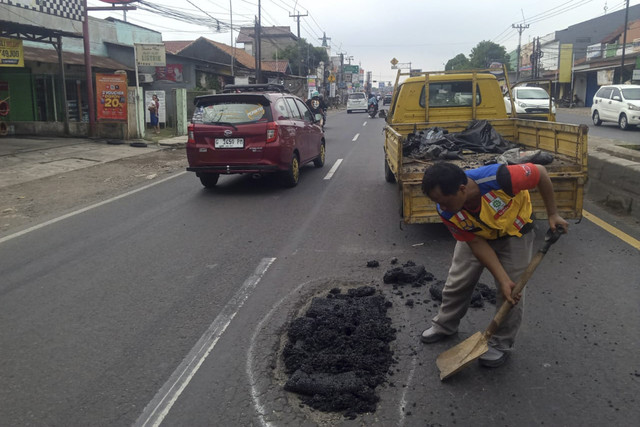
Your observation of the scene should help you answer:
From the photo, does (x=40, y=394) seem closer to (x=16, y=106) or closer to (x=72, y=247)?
(x=72, y=247)

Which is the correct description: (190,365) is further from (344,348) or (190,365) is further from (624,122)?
(624,122)

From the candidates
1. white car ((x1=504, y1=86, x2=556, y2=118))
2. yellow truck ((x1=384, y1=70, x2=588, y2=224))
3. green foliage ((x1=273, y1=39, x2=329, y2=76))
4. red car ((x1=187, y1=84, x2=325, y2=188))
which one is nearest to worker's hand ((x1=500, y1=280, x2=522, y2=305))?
yellow truck ((x1=384, y1=70, x2=588, y2=224))

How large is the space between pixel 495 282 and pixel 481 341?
1.40 feet

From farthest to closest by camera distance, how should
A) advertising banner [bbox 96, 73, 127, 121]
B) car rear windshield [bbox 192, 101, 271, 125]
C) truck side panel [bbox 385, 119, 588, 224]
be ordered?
advertising banner [bbox 96, 73, 127, 121], car rear windshield [bbox 192, 101, 271, 125], truck side panel [bbox 385, 119, 588, 224]

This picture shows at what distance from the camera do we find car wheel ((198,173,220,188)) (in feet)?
33.7

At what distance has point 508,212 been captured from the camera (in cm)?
334

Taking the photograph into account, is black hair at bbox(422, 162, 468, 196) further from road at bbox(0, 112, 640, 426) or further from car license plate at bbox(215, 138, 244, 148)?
car license plate at bbox(215, 138, 244, 148)

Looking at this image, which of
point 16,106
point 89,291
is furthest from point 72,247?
point 16,106

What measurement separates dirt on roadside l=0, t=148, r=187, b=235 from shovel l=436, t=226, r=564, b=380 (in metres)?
6.23

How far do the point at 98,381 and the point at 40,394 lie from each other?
32 centimetres

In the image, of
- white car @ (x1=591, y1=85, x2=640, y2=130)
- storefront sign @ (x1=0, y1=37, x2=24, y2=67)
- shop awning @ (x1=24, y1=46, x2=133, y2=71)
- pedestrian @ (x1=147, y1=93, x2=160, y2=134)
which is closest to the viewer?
storefront sign @ (x1=0, y1=37, x2=24, y2=67)

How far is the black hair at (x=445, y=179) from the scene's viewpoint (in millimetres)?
3051

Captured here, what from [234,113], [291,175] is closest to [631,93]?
[291,175]

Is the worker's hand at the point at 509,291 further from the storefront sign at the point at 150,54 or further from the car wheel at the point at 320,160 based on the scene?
the storefront sign at the point at 150,54
